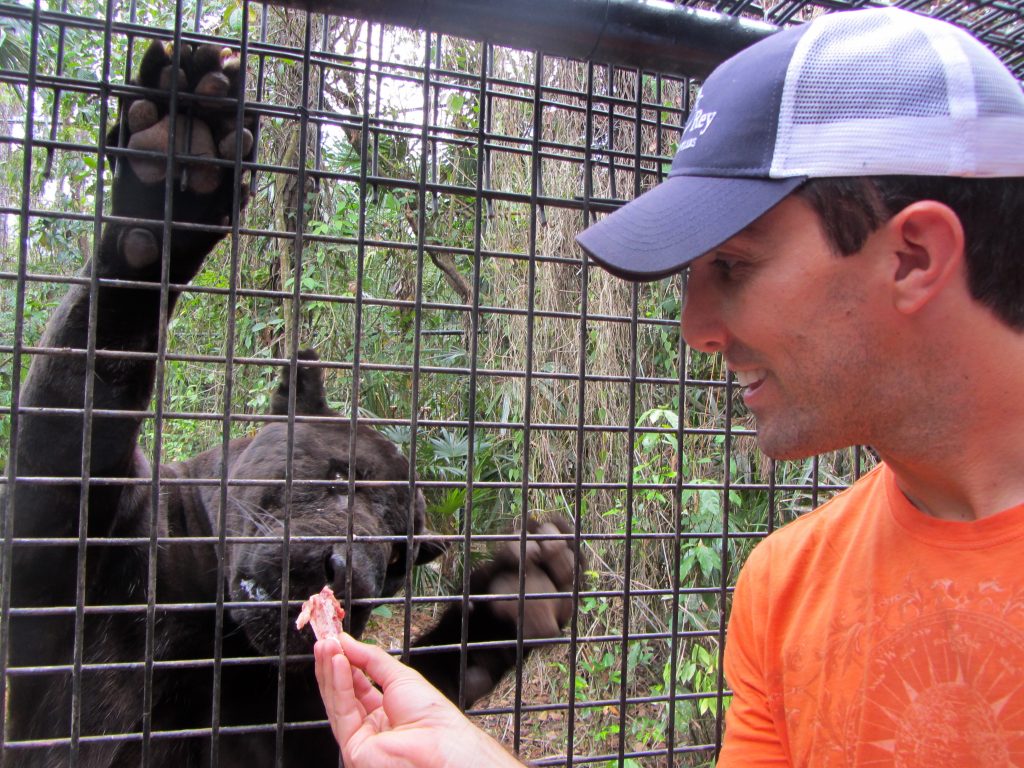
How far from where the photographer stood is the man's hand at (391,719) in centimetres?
111

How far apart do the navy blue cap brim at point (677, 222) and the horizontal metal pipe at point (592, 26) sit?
47 centimetres

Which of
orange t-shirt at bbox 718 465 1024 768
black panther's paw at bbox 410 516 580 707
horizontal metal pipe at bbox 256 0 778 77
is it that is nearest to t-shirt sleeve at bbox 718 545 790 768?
orange t-shirt at bbox 718 465 1024 768

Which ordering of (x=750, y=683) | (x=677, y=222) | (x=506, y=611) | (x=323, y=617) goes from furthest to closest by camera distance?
1. (x=506, y=611)
2. (x=750, y=683)
3. (x=323, y=617)
4. (x=677, y=222)

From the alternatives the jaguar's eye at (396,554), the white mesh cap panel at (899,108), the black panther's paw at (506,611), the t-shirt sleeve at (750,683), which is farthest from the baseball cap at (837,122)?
the jaguar's eye at (396,554)

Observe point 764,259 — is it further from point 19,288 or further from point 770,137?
point 19,288

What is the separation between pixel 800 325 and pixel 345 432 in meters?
2.57

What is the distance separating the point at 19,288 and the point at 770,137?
4.10 feet

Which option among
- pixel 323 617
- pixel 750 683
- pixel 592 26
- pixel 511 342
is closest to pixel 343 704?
pixel 323 617

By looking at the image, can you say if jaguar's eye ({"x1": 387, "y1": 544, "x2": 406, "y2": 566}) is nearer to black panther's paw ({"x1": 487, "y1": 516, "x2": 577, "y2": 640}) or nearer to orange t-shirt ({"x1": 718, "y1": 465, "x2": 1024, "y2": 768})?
black panther's paw ({"x1": 487, "y1": 516, "x2": 577, "y2": 640})

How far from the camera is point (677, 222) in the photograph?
1.26 m

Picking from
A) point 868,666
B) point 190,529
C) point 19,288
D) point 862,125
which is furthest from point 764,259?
point 190,529

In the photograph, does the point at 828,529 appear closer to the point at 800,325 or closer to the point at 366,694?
the point at 800,325

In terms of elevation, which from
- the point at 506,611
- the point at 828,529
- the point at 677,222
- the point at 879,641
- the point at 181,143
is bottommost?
the point at 506,611

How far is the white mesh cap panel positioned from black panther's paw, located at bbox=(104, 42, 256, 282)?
1001mm
